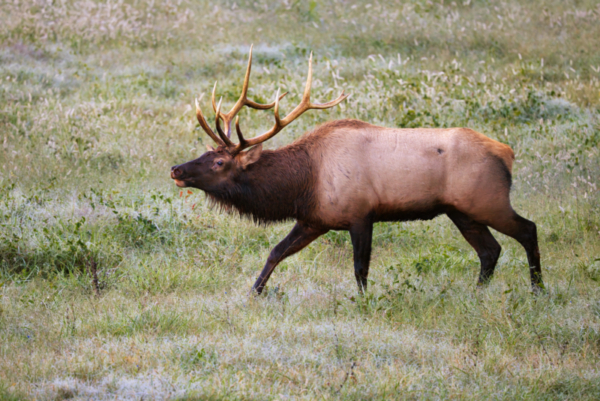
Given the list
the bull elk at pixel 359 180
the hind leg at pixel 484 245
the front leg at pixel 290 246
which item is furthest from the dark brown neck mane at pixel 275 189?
the hind leg at pixel 484 245

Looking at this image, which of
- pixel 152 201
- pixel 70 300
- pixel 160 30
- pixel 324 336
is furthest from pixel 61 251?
pixel 160 30

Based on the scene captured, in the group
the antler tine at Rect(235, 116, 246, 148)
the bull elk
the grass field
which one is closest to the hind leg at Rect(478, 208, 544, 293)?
the bull elk

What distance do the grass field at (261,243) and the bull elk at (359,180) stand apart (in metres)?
0.58

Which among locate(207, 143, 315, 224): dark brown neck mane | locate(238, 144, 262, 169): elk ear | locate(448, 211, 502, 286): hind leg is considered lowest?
locate(448, 211, 502, 286): hind leg

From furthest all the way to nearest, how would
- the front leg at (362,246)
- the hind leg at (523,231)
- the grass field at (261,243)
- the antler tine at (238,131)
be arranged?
the hind leg at (523,231), the front leg at (362,246), the antler tine at (238,131), the grass field at (261,243)

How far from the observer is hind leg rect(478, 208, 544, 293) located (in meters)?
6.14

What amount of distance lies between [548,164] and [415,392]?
5779mm

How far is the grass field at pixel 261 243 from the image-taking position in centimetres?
444

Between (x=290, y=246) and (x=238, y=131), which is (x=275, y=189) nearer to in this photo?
(x=290, y=246)

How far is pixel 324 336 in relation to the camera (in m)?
4.98

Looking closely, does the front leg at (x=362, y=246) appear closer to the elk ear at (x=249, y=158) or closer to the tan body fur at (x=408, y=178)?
the tan body fur at (x=408, y=178)

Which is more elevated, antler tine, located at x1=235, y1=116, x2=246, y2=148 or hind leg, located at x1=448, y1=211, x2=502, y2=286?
antler tine, located at x1=235, y1=116, x2=246, y2=148

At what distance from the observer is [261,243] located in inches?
291

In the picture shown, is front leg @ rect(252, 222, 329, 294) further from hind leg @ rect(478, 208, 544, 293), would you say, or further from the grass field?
hind leg @ rect(478, 208, 544, 293)
